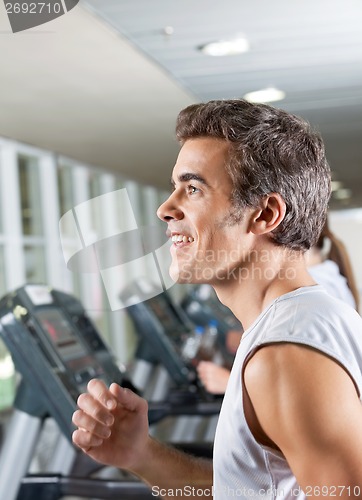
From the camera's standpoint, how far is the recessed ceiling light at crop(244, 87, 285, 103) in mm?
4355

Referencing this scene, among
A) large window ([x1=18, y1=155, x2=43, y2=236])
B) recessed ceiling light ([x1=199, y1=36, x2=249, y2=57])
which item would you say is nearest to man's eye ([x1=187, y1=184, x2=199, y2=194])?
recessed ceiling light ([x1=199, y1=36, x2=249, y2=57])

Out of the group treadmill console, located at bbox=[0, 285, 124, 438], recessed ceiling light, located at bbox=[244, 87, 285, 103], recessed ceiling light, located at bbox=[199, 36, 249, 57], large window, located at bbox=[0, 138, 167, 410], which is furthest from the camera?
large window, located at bbox=[0, 138, 167, 410]

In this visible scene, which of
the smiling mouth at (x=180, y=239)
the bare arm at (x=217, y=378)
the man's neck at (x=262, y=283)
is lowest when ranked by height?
the bare arm at (x=217, y=378)

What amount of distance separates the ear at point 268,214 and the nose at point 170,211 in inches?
4.8

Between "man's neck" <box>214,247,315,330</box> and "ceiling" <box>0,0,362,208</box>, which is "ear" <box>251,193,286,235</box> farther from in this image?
"ceiling" <box>0,0,362,208</box>

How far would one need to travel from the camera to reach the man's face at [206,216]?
1.34m

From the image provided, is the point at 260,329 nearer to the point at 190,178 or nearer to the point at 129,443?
the point at 190,178

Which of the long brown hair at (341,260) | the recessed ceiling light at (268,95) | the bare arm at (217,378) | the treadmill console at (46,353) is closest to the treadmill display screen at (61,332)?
the treadmill console at (46,353)

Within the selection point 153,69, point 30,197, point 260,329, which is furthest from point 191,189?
point 30,197

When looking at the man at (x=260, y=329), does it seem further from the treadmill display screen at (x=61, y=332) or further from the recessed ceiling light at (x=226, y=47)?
the recessed ceiling light at (x=226, y=47)

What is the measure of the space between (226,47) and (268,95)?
1017 mm

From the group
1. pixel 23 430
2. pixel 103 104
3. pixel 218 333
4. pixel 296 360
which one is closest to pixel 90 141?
pixel 103 104

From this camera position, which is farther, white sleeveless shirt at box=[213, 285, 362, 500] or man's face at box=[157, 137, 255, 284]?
man's face at box=[157, 137, 255, 284]

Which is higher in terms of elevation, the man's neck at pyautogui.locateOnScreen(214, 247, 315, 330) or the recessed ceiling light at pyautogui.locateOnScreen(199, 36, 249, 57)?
the recessed ceiling light at pyautogui.locateOnScreen(199, 36, 249, 57)
